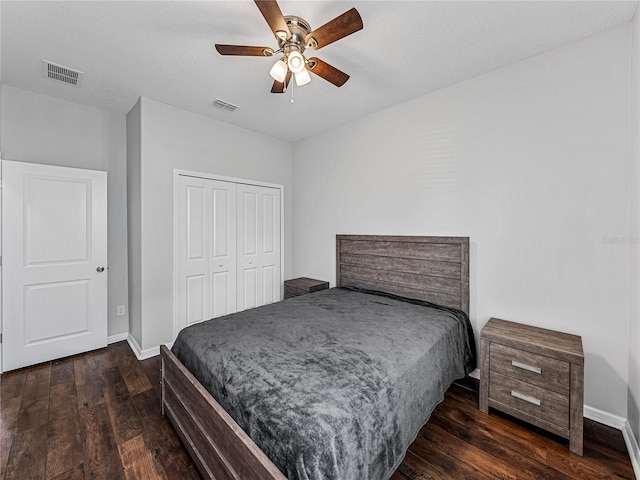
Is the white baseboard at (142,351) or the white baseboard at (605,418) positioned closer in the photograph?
the white baseboard at (605,418)

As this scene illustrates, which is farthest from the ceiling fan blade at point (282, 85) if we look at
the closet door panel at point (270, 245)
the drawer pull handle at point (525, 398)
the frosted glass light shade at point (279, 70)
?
the drawer pull handle at point (525, 398)

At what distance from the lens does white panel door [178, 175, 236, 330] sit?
323 centimetres

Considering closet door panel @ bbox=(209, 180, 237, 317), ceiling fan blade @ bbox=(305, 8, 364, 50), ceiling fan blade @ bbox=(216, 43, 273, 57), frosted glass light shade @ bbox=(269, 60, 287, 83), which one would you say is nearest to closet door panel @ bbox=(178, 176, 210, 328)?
closet door panel @ bbox=(209, 180, 237, 317)

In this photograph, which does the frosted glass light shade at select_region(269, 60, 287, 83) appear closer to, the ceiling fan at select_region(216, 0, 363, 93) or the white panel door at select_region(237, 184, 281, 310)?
the ceiling fan at select_region(216, 0, 363, 93)

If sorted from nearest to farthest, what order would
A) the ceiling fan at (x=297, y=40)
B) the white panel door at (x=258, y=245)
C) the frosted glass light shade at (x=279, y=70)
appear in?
the ceiling fan at (x=297, y=40), the frosted glass light shade at (x=279, y=70), the white panel door at (x=258, y=245)

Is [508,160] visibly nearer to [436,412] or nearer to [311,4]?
[311,4]

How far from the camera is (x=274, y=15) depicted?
1.46 metres

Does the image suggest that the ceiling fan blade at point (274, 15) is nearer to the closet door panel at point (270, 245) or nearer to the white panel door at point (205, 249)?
the white panel door at point (205, 249)

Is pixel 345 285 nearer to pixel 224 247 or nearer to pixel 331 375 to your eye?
pixel 224 247

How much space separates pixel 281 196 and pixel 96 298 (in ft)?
8.53

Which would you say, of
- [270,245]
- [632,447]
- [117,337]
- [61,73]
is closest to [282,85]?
[61,73]

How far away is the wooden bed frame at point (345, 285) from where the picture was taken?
1.20 m

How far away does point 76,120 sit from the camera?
3.04 metres

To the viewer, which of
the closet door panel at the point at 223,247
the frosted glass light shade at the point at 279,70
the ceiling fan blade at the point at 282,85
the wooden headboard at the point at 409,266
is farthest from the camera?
the closet door panel at the point at 223,247
